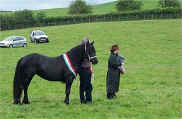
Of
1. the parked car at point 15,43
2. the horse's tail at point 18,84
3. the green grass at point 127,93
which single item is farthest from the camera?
the parked car at point 15,43

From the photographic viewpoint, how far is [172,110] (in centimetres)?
815

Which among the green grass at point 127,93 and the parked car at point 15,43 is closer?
the green grass at point 127,93

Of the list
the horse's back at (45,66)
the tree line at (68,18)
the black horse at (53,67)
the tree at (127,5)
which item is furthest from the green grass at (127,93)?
the tree at (127,5)

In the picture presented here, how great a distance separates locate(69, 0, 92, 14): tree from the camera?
311 feet

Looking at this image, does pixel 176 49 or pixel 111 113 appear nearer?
pixel 111 113

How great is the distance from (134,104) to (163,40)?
2516cm

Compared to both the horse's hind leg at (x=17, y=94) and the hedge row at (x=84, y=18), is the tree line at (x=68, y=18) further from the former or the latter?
the horse's hind leg at (x=17, y=94)

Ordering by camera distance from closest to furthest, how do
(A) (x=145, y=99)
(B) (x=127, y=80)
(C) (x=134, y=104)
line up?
(C) (x=134, y=104), (A) (x=145, y=99), (B) (x=127, y=80)

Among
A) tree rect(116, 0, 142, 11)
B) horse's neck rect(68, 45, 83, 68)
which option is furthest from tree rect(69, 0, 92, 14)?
horse's neck rect(68, 45, 83, 68)

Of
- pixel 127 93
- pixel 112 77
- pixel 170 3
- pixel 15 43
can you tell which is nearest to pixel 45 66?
pixel 112 77

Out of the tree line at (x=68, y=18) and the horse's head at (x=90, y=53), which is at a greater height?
the tree line at (x=68, y=18)

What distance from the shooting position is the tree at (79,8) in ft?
311

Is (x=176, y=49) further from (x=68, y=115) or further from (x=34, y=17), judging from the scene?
(x=34, y=17)

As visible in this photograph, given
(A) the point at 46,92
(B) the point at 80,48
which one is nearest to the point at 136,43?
(A) the point at 46,92
